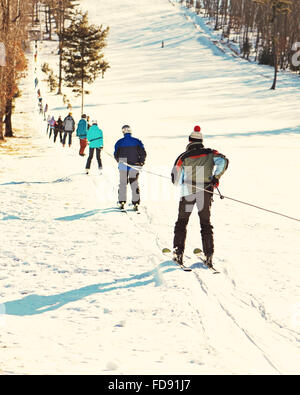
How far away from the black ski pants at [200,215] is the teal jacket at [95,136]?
658 cm

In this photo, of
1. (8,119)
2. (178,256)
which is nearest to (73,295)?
(178,256)

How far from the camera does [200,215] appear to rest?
5.64m

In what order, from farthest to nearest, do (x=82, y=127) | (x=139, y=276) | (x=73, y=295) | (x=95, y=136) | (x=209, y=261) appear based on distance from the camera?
(x=82, y=127) → (x=95, y=136) → (x=209, y=261) → (x=139, y=276) → (x=73, y=295)

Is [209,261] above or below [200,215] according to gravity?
below

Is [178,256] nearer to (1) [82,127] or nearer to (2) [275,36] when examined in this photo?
(1) [82,127]

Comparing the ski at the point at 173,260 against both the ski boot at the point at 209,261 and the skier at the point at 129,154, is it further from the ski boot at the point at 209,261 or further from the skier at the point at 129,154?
the skier at the point at 129,154

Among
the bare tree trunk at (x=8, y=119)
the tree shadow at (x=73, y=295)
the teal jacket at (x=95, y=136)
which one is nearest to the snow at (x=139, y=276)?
the tree shadow at (x=73, y=295)

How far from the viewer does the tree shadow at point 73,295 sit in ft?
14.3

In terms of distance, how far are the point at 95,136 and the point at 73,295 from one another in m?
7.61

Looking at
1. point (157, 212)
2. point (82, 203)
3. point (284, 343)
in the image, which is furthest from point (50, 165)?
point (284, 343)

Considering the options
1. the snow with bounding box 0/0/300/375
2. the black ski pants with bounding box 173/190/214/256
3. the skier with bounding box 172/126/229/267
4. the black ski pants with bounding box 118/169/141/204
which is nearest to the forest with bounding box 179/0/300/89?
the snow with bounding box 0/0/300/375

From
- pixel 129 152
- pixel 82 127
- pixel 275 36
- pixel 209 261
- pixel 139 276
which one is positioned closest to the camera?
pixel 139 276
